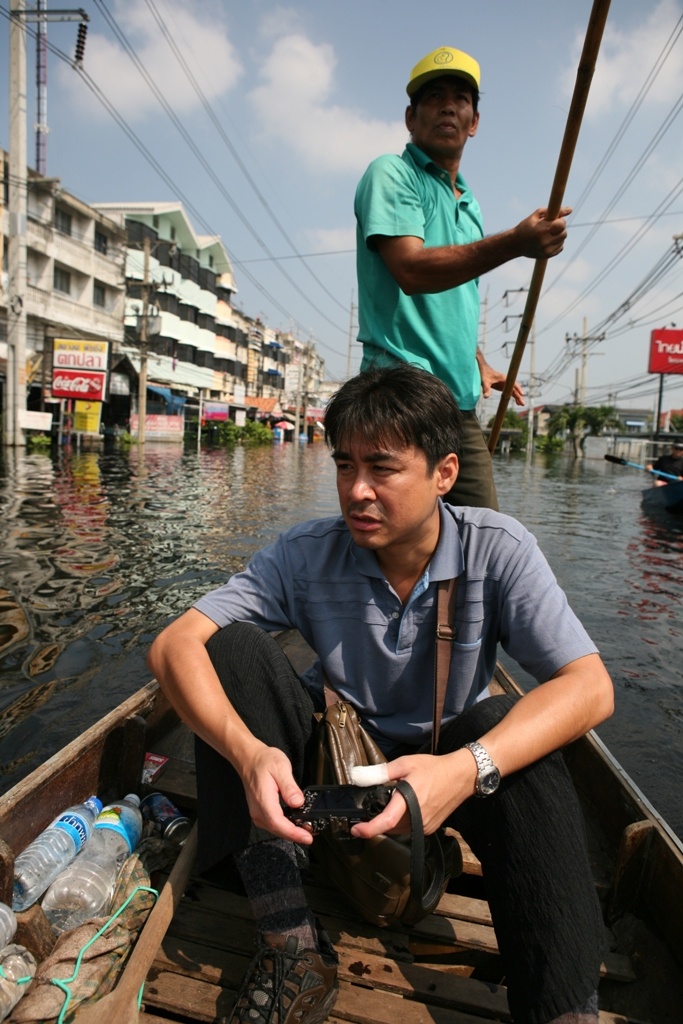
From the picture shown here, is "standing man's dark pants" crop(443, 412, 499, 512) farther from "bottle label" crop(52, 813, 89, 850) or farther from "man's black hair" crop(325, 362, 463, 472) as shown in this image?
"bottle label" crop(52, 813, 89, 850)

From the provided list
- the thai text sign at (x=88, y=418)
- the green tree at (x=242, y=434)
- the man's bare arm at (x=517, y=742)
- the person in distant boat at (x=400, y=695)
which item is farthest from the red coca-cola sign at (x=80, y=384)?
the man's bare arm at (x=517, y=742)

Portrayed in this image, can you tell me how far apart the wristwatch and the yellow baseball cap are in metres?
2.29

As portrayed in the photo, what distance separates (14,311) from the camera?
840 inches

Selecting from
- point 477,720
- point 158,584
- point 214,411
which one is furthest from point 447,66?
point 214,411

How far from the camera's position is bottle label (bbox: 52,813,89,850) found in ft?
7.34

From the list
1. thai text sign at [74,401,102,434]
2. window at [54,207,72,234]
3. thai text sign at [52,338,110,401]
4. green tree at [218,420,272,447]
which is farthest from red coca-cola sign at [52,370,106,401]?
green tree at [218,420,272,447]

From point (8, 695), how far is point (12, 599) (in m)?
2.30

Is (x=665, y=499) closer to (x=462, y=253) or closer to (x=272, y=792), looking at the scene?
(x=462, y=253)

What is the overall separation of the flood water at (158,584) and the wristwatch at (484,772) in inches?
101

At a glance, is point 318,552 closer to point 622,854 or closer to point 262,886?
point 262,886

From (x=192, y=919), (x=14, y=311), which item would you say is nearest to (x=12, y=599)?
(x=192, y=919)

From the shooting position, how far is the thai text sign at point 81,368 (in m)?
26.4

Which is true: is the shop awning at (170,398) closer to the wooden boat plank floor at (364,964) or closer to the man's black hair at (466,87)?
the man's black hair at (466,87)

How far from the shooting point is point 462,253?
2.41 meters
